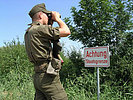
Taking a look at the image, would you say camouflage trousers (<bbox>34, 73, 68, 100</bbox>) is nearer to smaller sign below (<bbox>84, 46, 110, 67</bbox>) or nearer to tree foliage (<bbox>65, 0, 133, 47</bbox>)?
smaller sign below (<bbox>84, 46, 110, 67</bbox>)

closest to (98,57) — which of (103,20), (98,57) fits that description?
(98,57)

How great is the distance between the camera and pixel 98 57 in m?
3.42

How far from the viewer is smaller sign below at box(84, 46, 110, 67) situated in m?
3.32

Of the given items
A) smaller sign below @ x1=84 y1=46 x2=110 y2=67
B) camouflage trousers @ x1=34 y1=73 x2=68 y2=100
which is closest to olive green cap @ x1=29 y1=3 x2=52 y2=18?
camouflage trousers @ x1=34 y1=73 x2=68 y2=100

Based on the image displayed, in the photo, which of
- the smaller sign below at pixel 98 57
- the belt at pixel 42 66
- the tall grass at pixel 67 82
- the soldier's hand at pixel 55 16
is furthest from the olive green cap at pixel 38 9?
the tall grass at pixel 67 82

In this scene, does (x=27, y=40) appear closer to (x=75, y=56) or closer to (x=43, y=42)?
(x=43, y=42)

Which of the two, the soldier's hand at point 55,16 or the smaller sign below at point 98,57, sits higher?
the soldier's hand at point 55,16

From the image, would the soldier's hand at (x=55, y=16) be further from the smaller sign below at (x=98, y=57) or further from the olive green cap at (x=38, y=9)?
the smaller sign below at (x=98, y=57)

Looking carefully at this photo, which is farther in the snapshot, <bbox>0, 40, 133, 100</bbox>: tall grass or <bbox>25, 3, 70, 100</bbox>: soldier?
<bbox>0, 40, 133, 100</bbox>: tall grass

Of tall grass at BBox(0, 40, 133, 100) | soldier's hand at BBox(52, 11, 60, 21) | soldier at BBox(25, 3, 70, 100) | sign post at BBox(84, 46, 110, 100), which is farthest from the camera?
tall grass at BBox(0, 40, 133, 100)

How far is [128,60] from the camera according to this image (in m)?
4.50

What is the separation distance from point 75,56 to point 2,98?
8.42 ft

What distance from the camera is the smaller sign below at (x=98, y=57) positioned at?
332 cm

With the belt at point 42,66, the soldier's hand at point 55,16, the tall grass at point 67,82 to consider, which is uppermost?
the soldier's hand at point 55,16
